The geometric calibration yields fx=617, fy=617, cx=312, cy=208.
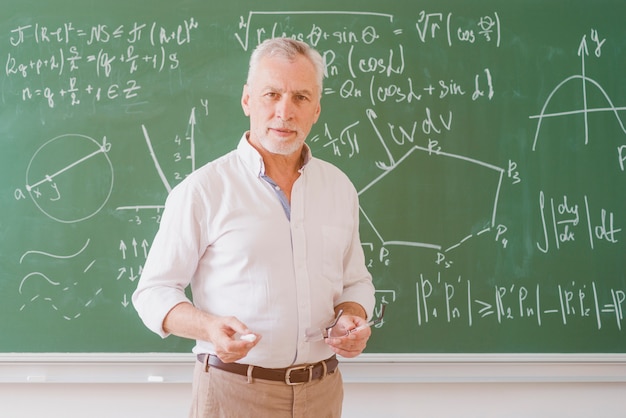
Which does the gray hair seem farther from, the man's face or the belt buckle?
the belt buckle

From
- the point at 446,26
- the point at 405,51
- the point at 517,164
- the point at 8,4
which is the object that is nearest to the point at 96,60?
the point at 8,4

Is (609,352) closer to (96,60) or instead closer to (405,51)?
(405,51)

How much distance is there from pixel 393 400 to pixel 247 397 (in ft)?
3.43

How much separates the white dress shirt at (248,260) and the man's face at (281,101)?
3.4 inches

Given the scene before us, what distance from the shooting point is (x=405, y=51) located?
2.54m

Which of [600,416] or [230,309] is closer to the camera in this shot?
[230,309]

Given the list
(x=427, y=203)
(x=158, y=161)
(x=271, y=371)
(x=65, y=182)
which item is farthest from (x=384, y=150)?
(x=65, y=182)

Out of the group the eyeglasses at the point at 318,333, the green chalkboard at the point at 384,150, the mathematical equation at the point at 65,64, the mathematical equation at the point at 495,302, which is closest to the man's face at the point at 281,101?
the eyeglasses at the point at 318,333

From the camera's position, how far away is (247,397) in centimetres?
170

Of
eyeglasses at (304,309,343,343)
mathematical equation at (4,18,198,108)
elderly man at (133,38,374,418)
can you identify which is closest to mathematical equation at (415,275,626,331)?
elderly man at (133,38,374,418)

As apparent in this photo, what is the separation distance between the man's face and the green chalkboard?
72 cm

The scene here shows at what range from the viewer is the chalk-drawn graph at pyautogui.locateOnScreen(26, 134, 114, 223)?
247cm

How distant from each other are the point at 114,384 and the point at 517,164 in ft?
6.18

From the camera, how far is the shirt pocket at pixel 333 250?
183 centimetres
